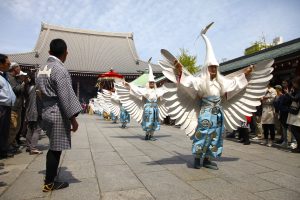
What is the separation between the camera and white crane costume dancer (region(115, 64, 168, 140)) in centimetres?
788

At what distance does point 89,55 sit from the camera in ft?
99.9

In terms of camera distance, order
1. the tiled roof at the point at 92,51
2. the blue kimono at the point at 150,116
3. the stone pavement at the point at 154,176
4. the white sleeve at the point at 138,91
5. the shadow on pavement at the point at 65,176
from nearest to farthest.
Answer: the stone pavement at the point at 154,176 < the shadow on pavement at the point at 65,176 < the blue kimono at the point at 150,116 < the white sleeve at the point at 138,91 < the tiled roof at the point at 92,51

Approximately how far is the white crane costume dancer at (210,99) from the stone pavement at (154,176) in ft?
1.79

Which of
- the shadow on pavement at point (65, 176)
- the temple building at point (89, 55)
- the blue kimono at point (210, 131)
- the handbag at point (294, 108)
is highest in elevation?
the temple building at point (89, 55)

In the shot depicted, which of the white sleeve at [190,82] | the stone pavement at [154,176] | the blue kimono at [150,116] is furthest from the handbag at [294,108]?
the blue kimono at [150,116]

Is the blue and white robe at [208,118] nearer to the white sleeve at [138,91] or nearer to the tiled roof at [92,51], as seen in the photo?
the white sleeve at [138,91]

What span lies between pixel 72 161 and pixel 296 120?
193 inches

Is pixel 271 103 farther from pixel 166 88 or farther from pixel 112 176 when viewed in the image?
pixel 112 176

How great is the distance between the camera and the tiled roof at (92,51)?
28.0 meters

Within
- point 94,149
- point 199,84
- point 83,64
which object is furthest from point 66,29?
point 199,84

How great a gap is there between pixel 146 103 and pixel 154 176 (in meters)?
4.19

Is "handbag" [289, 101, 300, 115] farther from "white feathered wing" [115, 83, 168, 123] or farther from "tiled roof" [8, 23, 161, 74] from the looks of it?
"tiled roof" [8, 23, 161, 74]

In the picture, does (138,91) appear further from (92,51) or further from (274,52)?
(92,51)

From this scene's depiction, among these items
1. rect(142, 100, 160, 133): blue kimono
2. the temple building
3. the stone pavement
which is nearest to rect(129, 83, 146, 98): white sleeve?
rect(142, 100, 160, 133): blue kimono
